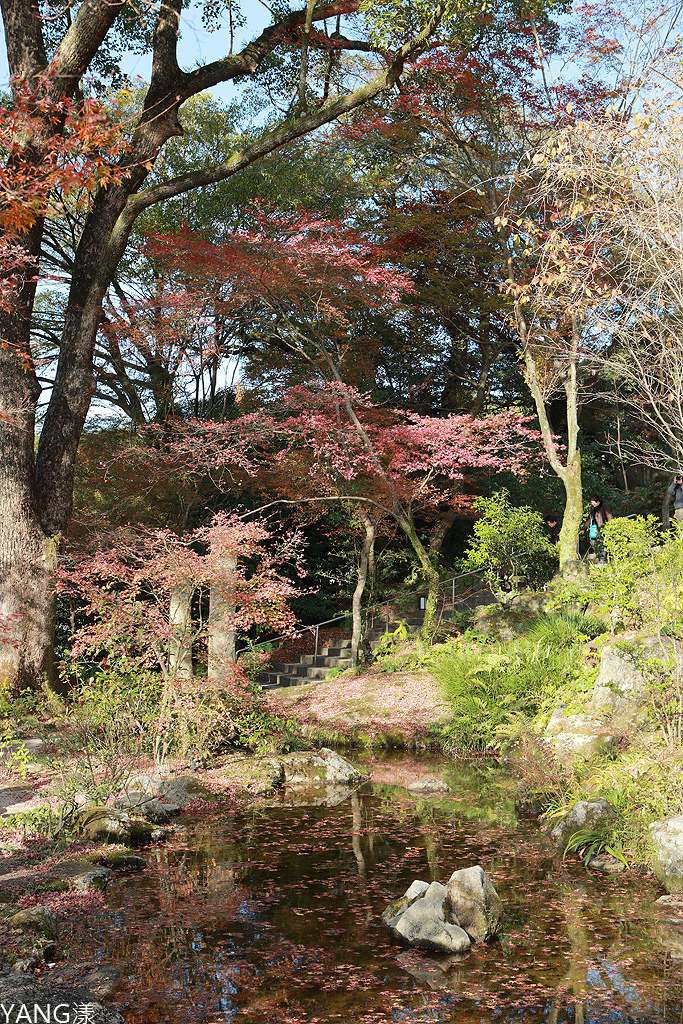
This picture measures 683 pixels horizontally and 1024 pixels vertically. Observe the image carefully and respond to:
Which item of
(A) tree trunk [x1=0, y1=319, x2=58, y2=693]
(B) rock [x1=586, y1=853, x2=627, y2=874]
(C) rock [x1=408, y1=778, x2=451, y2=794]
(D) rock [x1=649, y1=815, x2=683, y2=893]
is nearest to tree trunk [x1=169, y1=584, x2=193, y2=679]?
(A) tree trunk [x1=0, y1=319, x2=58, y2=693]

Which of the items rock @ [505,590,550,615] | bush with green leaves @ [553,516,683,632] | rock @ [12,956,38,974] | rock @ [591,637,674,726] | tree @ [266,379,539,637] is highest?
tree @ [266,379,539,637]

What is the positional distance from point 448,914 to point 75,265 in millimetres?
9819

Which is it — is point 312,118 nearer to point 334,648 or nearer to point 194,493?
point 194,493

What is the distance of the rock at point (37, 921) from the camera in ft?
14.7

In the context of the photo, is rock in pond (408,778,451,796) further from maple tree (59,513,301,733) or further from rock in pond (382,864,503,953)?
rock in pond (382,864,503,953)

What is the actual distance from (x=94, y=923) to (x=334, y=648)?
1127 cm

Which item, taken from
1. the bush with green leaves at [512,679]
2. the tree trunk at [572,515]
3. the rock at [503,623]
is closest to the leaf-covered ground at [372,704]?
the bush with green leaves at [512,679]

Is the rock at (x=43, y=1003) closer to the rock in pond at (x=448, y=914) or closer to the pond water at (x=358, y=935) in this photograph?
the pond water at (x=358, y=935)

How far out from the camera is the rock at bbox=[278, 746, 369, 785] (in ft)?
29.3

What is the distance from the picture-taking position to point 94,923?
16.3 ft

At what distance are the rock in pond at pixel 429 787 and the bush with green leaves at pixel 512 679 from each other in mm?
1348

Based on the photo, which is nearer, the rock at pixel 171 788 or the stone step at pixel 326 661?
the rock at pixel 171 788

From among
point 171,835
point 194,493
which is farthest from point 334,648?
point 171,835

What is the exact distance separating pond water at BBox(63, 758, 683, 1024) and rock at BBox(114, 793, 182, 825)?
0.92 ft
